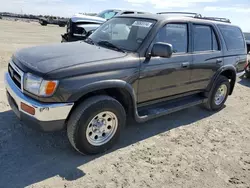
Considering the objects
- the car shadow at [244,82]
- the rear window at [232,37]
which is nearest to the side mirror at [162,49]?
the rear window at [232,37]

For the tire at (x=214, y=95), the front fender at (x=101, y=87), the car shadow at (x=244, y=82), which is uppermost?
the front fender at (x=101, y=87)

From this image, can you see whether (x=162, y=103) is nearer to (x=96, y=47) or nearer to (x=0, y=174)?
(x=96, y=47)

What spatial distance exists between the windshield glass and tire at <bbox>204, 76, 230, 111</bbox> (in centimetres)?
216

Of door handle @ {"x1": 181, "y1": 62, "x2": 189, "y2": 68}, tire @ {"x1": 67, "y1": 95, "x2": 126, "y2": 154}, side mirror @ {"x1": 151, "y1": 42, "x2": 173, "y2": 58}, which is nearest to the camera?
tire @ {"x1": 67, "y1": 95, "x2": 126, "y2": 154}

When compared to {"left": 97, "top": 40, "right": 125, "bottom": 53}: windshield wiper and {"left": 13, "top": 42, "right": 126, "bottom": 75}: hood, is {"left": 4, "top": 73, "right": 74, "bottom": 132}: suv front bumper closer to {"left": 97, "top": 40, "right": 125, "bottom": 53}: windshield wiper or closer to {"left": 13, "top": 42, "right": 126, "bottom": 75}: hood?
{"left": 13, "top": 42, "right": 126, "bottom": 75}: hood

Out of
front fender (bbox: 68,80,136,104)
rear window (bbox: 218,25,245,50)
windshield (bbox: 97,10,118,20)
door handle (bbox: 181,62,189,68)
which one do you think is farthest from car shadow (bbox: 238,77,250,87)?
windshield (bbox: 97,10,118,20)

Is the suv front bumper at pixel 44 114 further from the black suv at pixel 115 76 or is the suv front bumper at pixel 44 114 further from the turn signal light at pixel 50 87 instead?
the turn signal light at pixel 50 87

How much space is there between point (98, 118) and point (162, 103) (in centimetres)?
140

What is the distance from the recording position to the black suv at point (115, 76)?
3.08 m

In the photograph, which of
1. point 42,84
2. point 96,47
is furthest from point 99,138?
point 96,47

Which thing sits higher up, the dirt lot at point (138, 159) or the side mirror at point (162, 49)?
the side mirror at point (162, 49)

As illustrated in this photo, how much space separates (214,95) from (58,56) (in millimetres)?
3462

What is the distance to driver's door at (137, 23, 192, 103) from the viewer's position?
12.7ft

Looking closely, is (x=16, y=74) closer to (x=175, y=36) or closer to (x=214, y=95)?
(x=175, y=36)
